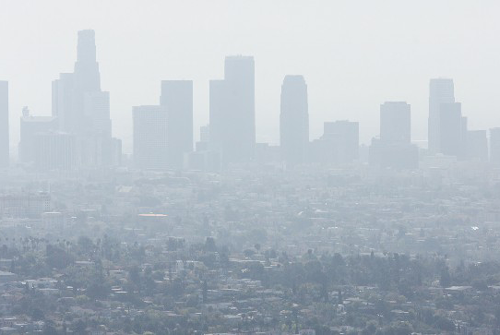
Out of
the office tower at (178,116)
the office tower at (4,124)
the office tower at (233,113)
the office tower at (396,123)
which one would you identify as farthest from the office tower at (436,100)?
the office tower at (4,124)

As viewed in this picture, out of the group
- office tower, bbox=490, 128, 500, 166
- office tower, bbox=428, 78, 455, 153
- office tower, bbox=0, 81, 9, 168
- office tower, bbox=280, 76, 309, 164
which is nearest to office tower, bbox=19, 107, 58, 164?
office tower, bbox=0, 81, 9, 168

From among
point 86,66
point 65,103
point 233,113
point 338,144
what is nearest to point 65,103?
point 65,103

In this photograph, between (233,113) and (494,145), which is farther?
(494,145)

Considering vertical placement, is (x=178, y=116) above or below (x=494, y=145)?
above

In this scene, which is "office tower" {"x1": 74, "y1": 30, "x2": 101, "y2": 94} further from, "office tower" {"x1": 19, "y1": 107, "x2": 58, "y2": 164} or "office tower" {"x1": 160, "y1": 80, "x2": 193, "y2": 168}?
"office tower" {"x1": 160, "y1": 80, "x2": 193, "y2": 168}

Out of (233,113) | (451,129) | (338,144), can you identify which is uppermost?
(233,113)

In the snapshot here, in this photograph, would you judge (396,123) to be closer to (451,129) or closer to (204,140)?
(451,129)

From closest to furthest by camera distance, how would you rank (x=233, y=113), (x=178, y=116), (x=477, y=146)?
(x=178, y=116) → (x=233, y=113) → (x=477, y=146)
